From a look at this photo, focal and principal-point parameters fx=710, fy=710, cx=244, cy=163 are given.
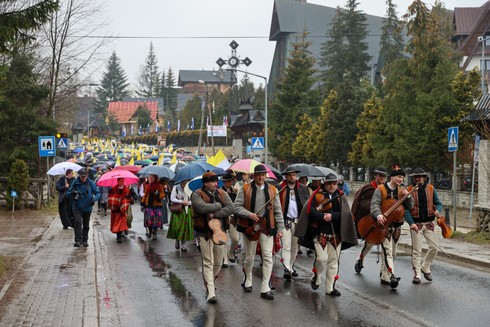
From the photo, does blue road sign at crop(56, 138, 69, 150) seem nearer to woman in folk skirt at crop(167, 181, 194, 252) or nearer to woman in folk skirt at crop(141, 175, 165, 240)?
woman in folk skirt at crop(141, 175, 165, 240)

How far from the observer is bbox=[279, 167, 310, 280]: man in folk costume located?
11.9 metres

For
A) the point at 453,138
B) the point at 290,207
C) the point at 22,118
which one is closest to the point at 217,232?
the point at 290,207

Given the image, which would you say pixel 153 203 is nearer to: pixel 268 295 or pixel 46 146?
pixel 268 295

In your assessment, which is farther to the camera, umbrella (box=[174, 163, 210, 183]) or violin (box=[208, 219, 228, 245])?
umbrella (box=[174, 163, 210, 183])

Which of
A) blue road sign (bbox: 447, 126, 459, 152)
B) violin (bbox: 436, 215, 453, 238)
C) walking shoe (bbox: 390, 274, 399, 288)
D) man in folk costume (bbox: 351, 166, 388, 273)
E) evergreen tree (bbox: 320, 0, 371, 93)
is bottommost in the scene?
walking shoe (bbox: 390, 274, 399, 288)

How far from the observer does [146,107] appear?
150 meters

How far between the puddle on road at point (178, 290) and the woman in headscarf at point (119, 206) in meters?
1.93

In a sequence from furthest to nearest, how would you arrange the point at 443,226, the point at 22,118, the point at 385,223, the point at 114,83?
1. the point at 114,83
2. the point at 22,118
3. the point at 443,226
4. the point at 385,223

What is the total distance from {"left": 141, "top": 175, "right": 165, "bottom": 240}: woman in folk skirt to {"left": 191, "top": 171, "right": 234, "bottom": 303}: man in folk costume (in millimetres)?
7701

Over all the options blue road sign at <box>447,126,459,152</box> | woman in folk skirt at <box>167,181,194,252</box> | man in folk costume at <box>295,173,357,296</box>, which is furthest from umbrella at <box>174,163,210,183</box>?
blue road sign at <box>447,126,459,152</box>

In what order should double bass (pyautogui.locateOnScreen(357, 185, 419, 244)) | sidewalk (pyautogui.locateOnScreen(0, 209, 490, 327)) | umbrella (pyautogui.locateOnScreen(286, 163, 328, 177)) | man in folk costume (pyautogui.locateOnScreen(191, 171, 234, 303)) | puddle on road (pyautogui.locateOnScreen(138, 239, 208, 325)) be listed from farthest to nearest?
umbrella (pyautogui.locateOnScreen(286, 163, 328, 177)) < double bass (pyautogui.locateOnScreen(357, 185, 419, 244)) < man in folk costume (pyautogui.locateOnScreen(191, 171, 234, 303)) < puddle on road (pyautogui.locateOnScreen(138, 239, 208, 325)) < sidewalk (pyautogui.locateOnScreen(0, 209, 490, 327))

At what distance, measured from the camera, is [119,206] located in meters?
17.5

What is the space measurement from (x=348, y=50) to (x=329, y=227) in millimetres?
77071

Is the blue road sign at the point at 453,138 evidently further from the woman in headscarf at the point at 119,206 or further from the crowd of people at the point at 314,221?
the woman in headscarf at the point at 119,206
